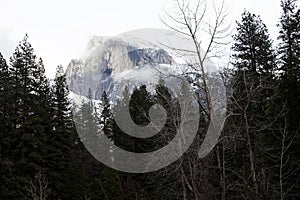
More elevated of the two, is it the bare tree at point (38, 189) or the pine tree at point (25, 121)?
the pine tree at point (25, 121)

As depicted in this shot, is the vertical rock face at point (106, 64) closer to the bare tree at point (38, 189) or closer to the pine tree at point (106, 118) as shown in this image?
the pine tree at point (106, 118)

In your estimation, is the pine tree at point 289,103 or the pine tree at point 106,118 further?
the pine tree at point 106,118

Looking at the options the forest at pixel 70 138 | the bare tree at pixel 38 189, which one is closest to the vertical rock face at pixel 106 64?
the forest at pixel 70 138

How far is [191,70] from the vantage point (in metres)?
11.8

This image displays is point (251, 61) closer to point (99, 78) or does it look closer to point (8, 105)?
point (99, 78)

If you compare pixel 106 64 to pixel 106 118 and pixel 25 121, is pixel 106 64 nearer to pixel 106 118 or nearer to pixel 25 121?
pixel 25 121

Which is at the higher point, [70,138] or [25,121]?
[25,121]

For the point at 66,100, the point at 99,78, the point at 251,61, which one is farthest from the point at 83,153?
the point at 251,61

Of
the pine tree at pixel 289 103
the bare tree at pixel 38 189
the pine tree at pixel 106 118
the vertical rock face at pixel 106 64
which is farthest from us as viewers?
the pine tree at pixel 106 118

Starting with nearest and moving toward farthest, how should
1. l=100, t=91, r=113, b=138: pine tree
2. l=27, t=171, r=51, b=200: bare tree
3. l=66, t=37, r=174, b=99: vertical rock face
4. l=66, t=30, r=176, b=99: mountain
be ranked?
l=66, t=30, r=176, b=99: mountain, l=66, t=37, r=174, b=99: vertical rock face, l=27, t=171, r=51, b=200: bare tree, l=100, t=91, r=113, b=138: pine tree

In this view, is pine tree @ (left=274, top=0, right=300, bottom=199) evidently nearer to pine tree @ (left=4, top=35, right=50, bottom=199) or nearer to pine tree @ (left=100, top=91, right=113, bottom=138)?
pine tree @ (left=4, top=35, right=50, bottom=199)

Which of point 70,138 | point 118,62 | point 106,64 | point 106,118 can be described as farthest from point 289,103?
point 106,118

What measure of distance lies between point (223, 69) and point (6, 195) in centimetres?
1736

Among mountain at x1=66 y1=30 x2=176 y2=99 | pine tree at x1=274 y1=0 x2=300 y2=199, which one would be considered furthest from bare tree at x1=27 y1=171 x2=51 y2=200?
pine tree at x1=274 y1=0 x2=300 y2=199
